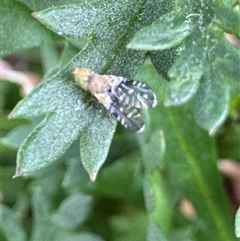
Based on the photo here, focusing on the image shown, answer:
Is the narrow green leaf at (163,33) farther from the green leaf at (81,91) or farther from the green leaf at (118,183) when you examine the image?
the green leaf at (118,183)

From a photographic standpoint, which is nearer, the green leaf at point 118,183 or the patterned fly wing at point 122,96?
the patterned fly wing at point 122,96

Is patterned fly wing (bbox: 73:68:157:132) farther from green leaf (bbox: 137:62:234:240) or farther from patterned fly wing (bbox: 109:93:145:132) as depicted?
green leaf (bbox: 137:62:234:240)

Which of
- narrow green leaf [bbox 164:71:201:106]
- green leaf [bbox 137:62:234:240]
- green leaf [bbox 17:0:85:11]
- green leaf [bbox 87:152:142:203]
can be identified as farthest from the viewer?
green leaf [bbox 87:152:142:203]

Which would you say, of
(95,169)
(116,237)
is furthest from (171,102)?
(116,237)

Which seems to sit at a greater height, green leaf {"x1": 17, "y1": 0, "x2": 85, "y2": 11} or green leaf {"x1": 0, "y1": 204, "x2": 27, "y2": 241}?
green leaf {"x1": 17, "y1": 0, "x2": 85, "y2": 11}

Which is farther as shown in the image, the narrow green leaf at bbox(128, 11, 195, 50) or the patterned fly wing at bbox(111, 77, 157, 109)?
the patterned fly wing at bbox(111, 77, 157, 109)

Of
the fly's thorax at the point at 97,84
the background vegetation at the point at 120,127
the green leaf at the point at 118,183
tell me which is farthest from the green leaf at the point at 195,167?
the fly's thorax at the point at 97,84

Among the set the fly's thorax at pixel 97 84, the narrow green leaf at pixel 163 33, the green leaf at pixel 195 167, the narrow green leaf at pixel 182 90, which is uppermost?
the narrow green leaf at pixel 163 33

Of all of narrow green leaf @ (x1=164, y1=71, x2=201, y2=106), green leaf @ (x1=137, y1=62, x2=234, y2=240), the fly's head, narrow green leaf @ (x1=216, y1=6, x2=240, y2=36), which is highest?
narrow green leaf @ (x1=216, y1=6, x2=240, y2=36)

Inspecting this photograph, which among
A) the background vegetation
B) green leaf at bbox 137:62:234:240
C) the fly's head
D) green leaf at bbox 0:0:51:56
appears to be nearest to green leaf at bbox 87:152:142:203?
the background vegetation
